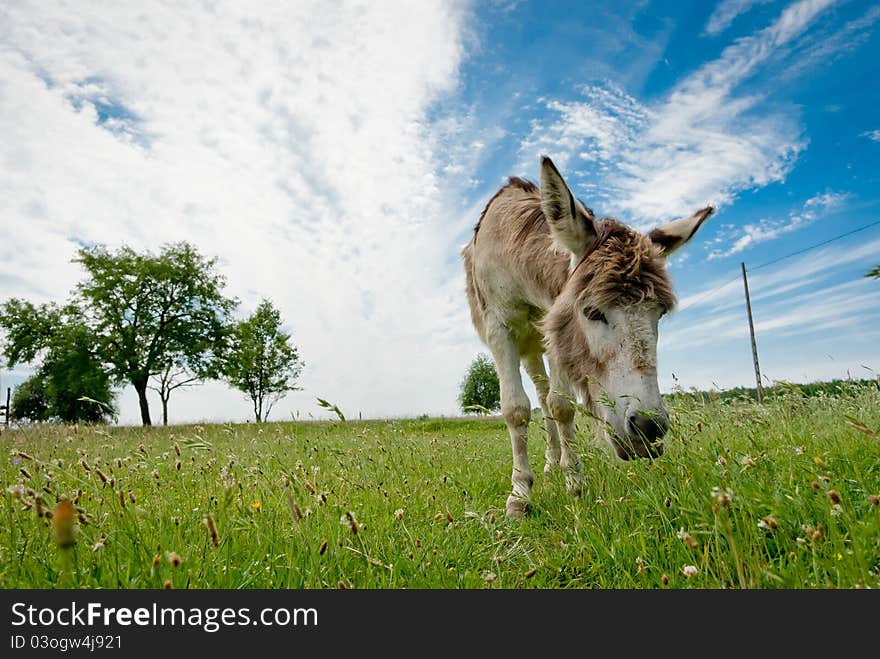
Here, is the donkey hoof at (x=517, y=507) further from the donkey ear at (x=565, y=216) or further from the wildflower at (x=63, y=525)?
the wildflower at (x=63, y=525)

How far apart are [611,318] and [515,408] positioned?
1.86m

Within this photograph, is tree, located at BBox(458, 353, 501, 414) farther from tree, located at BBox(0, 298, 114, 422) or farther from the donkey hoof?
the donkey hoof

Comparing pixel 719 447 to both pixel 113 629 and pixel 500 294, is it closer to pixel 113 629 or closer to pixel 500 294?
pixel 500 294

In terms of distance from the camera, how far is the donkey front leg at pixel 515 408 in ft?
16.8


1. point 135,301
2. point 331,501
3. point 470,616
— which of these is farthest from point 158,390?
point 470,616

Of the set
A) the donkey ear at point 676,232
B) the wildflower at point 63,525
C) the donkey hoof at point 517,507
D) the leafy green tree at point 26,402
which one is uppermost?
the leafy green tree at point 26,402

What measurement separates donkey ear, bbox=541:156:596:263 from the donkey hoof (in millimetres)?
2359

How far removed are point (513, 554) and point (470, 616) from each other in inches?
56.0

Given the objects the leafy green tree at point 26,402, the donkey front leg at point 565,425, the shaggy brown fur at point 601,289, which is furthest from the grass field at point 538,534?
the leafy green tree at point 26,402

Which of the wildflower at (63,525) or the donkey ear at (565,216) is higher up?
the donkey ear at (565,216)

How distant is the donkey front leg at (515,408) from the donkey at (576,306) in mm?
12

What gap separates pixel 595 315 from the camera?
4.00 meters

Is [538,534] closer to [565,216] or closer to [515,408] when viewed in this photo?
[515,408]

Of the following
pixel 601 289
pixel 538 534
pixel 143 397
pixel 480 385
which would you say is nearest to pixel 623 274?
pixel 601 289
